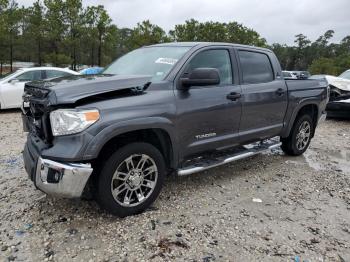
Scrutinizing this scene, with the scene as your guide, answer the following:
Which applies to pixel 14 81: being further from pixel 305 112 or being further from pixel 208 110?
pixel 305 112

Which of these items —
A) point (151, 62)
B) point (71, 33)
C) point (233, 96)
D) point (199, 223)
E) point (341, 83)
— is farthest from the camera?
point (71, 33)

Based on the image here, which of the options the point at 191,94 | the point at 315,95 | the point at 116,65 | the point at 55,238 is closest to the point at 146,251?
the point at 55,238

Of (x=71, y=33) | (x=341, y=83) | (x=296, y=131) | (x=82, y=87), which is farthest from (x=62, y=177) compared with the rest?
(x=71, y=33)

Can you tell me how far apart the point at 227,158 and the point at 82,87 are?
2.11m

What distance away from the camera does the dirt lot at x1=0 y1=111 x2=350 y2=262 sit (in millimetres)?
2961

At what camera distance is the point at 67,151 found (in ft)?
9.66

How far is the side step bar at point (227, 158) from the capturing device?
3.83 metres

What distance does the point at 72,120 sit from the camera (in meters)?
2.97

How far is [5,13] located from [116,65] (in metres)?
21.0

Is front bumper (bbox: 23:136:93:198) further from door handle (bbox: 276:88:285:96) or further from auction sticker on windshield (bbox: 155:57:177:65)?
door handle (bbox: 276:88:285:96)

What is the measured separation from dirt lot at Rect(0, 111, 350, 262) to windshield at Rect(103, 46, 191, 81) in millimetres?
1492

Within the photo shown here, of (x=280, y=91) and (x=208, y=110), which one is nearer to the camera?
(x=208, y=110)

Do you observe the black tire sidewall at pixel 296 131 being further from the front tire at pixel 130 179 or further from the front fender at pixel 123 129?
the front tire at pixel 130 179

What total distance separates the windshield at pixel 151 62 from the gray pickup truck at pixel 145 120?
→ 0.02 metres
